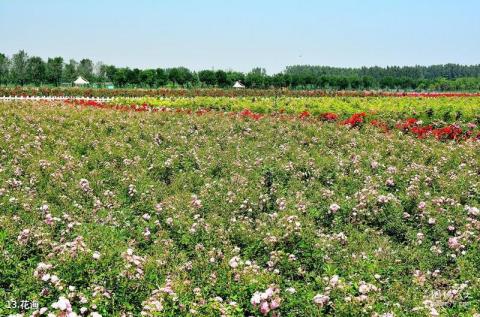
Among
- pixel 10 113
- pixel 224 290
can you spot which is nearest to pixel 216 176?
pixel 224 290

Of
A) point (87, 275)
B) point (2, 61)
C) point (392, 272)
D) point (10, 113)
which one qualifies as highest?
point (2, 61)

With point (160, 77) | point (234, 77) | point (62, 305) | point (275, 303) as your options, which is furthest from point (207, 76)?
point (62, 305)

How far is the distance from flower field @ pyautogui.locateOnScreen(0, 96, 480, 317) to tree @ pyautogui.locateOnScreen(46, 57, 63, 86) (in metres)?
72.8

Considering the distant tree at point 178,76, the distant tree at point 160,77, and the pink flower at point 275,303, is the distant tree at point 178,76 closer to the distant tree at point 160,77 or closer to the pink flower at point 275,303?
the distant tree at point 160,77

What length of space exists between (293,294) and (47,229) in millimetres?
3316

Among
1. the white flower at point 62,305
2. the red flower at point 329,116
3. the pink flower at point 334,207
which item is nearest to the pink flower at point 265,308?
the white flower at point 62,305

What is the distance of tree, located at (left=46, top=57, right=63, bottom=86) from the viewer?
82.5 m

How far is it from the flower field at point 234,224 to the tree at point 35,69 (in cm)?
7046

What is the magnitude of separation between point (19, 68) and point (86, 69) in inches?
785

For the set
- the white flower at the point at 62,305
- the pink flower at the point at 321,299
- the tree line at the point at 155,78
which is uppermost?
the tree line at the point at 155,78

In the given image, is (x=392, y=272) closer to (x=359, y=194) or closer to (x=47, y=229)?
(x=359, y=194)

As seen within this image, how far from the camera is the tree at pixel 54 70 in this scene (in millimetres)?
82500

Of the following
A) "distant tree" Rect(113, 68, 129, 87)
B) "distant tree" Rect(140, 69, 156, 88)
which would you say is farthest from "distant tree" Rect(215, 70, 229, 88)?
"distant tree" Rect(113, 68, 129, 87)

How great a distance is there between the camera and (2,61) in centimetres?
7894
